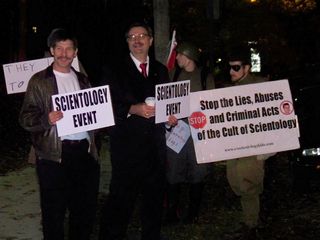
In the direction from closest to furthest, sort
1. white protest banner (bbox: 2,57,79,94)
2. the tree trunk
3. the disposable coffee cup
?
the disposable coffee cup, white protest banner (bbox: 2,57,79,94), the tree trunk

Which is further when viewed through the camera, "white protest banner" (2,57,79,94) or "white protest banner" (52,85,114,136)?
"white protest banner" (2,57,79,94)

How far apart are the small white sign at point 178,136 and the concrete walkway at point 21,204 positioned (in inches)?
62.8

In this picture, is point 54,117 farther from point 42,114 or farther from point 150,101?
point 150,101

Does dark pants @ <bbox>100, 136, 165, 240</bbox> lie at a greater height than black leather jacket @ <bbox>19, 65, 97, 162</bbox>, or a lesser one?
lesser

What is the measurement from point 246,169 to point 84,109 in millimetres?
1793

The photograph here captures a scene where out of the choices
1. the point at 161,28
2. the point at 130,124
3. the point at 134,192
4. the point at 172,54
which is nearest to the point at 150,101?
the point at 130,124

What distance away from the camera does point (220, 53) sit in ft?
82.0

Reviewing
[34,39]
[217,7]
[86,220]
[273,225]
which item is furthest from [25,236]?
[34,39]

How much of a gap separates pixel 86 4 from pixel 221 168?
615 inches

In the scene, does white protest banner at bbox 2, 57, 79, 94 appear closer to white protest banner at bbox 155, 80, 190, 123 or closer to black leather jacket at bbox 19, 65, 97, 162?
black leather jacket at bbox 19, 65, 97, 162

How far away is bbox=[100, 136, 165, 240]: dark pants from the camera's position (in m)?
4.77

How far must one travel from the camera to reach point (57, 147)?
171 inches

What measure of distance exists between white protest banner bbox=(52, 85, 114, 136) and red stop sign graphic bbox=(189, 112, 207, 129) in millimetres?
1085

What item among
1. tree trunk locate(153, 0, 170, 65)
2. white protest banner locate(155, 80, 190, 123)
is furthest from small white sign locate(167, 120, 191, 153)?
tree trunk locate(153, 0, 170, 65)
